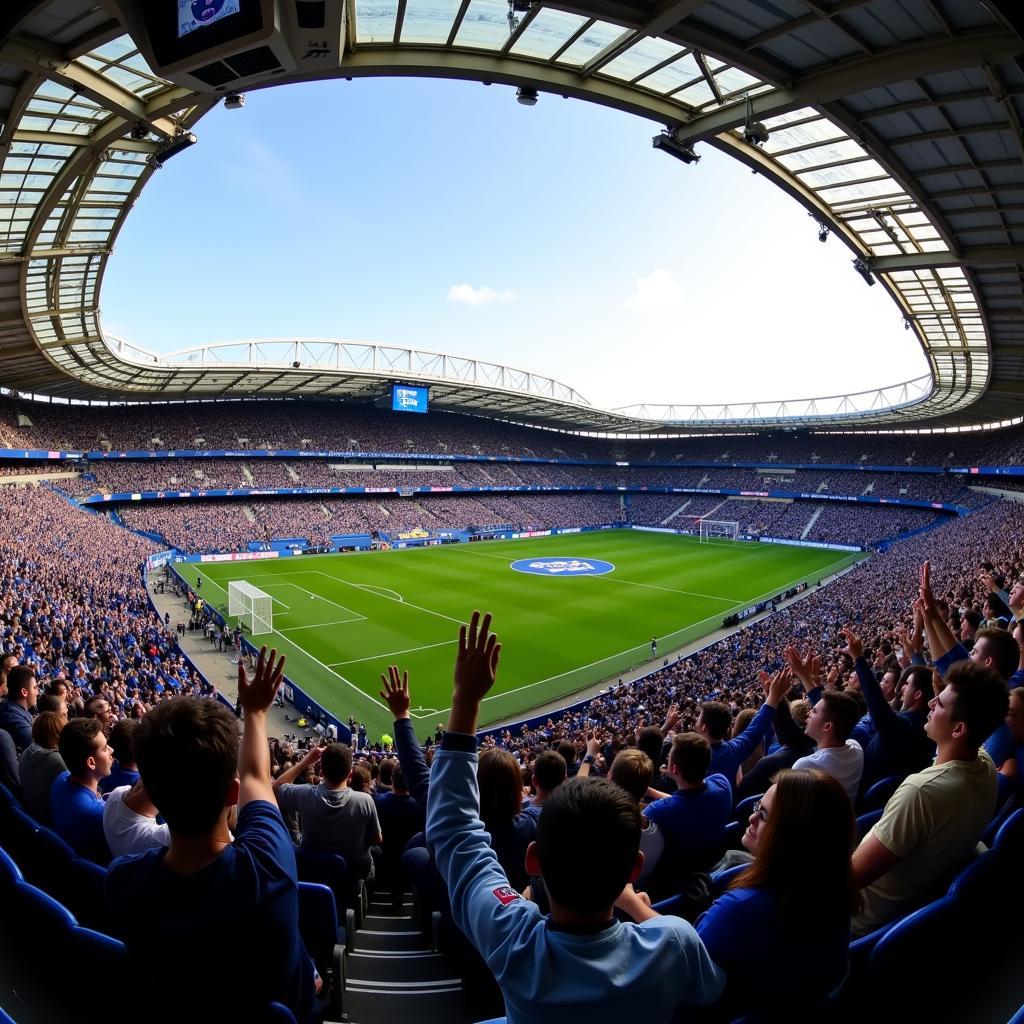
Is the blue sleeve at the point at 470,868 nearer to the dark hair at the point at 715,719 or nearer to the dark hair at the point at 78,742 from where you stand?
the dark hair at the point at 78,742

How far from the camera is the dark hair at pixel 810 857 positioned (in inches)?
79.8

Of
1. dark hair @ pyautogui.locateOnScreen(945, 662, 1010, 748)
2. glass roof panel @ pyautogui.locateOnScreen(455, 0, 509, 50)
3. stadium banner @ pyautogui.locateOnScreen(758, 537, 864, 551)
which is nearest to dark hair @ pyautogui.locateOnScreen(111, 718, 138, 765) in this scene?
dark hair @ pyautogui.locateOnScreen(945, 662, 1010, 748)

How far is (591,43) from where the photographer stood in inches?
373

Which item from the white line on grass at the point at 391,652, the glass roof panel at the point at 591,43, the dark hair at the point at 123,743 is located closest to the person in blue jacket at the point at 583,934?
the dark hair at the point at 123,743

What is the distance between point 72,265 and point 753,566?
145ft

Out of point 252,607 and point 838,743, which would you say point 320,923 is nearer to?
point 838,743

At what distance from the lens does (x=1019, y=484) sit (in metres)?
50.7

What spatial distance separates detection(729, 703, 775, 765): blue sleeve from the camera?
495 centimetres

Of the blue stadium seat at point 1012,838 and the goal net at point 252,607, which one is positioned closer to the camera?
the blue stadium seat at point 1012,838

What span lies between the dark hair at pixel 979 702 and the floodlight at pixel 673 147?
10465mm

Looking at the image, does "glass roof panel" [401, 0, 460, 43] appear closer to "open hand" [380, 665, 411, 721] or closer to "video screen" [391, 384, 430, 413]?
"open hand" [380, 665, 411, 721]

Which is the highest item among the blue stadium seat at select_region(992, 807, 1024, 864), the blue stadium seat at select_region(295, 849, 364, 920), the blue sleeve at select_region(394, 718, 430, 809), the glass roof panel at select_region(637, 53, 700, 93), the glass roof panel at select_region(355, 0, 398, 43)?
the glass roof panel at select_region(637, 53, 700, 93)

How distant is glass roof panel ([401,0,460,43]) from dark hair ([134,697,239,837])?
10319 millimetres

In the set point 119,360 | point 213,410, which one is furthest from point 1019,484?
point 213,410
